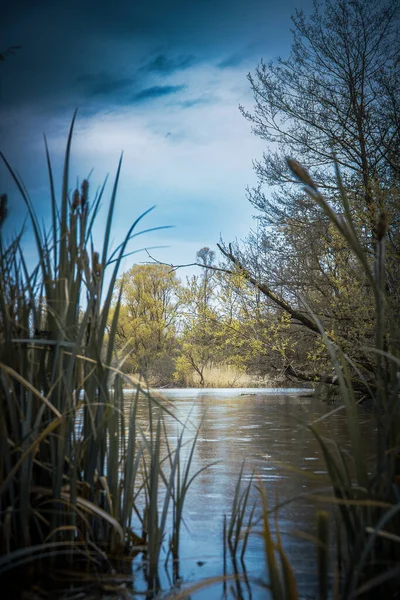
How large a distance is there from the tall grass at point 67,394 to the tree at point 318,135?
5.75m

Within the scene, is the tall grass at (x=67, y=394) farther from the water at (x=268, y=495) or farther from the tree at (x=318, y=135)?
the tree at (x=318, y=135)

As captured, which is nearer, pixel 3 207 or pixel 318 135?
pixel 3 207

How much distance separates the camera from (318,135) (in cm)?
799

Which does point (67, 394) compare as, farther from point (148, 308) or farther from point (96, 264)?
point (148, 308)

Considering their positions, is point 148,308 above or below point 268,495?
above

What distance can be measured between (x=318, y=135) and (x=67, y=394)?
7325 mm

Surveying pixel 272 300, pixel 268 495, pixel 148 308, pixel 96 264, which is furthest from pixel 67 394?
pixel 148 308

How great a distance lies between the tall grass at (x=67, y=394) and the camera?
4.48ft

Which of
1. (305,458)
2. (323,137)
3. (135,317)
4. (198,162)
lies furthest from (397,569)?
(135,317)

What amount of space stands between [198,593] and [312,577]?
0.29 m

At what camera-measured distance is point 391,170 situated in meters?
7.30

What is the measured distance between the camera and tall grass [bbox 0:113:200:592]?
1.37m

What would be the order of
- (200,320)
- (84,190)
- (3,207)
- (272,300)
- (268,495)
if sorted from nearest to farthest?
(3,207) < (84,190) < (268,495) < (200,320) < (272,300)

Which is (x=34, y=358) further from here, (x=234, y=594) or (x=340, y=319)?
(x=340, y=319)
